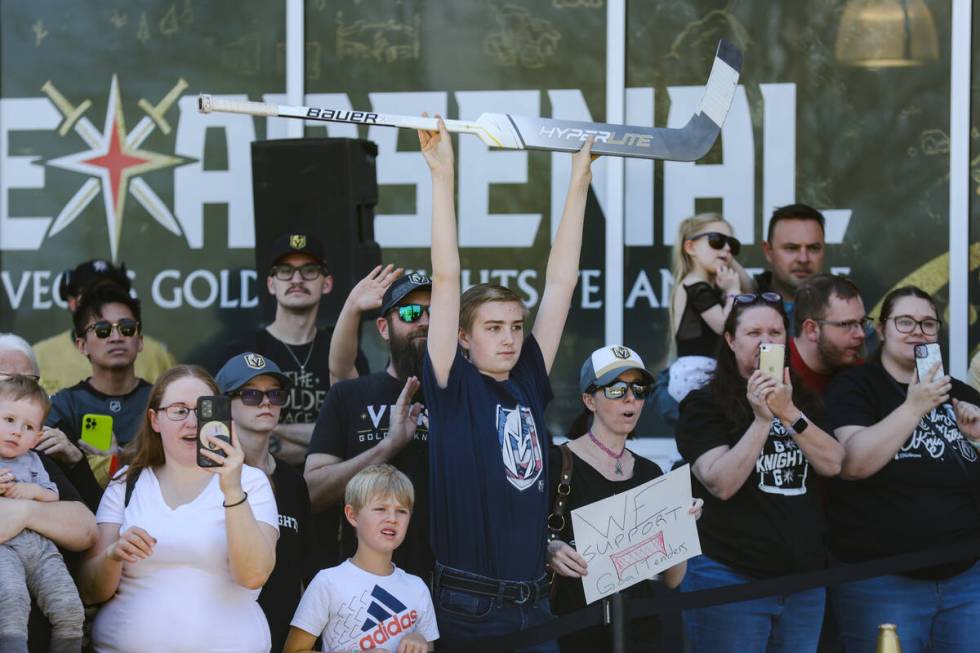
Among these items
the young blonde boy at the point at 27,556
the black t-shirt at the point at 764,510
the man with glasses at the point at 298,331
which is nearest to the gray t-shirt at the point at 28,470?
the young blonde boy at the point at 27,556

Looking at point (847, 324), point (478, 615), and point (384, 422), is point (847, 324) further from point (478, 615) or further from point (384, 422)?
point (478, 615)

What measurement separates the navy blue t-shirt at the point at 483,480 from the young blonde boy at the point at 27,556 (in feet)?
3.42

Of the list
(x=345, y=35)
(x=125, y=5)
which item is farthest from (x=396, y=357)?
(x=125, y=5)

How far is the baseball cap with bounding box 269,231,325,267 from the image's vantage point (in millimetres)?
5754

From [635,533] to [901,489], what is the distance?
1263 mm

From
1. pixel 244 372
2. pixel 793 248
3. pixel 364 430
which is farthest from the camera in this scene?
pixel 793 248

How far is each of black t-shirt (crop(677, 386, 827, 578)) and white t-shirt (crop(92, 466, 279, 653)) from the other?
5.25 ft

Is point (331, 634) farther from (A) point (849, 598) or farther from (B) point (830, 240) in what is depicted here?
(B) point (830, 240)

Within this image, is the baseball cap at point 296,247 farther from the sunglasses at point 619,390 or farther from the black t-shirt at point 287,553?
the sunglasses at point 619,390

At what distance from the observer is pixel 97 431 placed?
514 cm

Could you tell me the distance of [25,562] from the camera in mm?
3795

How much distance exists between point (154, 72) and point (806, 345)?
3.85 m

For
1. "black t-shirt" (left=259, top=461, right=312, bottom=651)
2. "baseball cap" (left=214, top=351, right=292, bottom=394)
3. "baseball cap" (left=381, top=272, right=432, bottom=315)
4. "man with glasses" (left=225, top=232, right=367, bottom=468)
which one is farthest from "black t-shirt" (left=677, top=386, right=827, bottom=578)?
"man with glasses" (left=225, top=232, right=367, bottom=468)

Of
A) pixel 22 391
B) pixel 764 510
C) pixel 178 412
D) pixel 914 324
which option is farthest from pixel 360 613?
pixel 914 324
